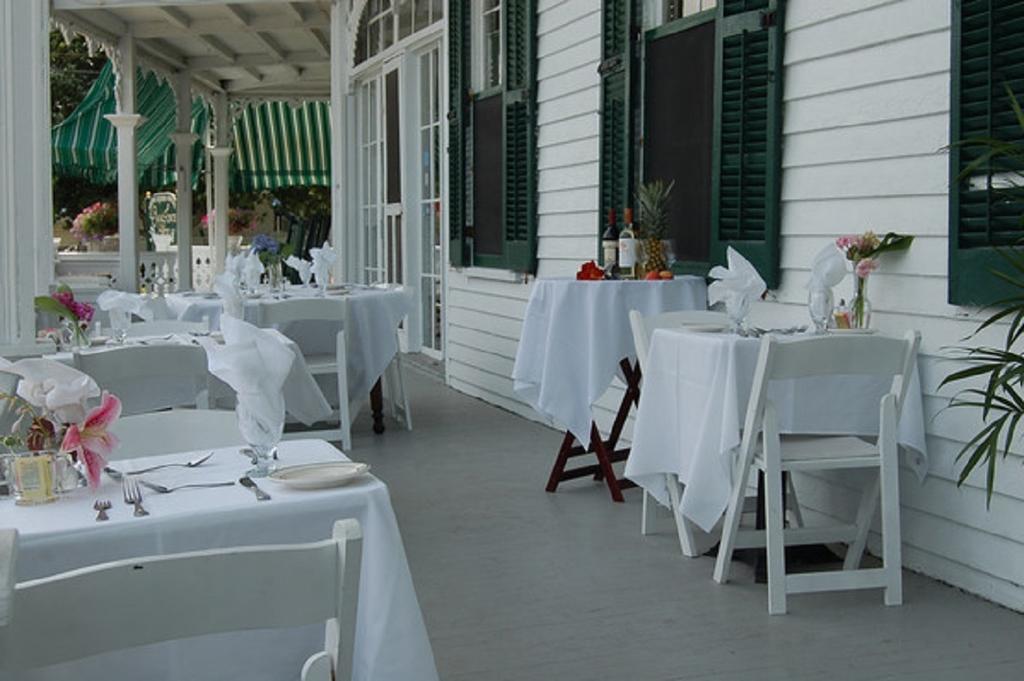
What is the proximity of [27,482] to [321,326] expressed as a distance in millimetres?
5500

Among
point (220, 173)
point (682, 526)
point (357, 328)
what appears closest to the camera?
point (682, 526)

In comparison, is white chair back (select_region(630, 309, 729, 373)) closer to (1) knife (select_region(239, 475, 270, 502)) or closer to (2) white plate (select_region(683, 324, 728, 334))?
(2) white plate (select_region(683, 324, 728, 334))

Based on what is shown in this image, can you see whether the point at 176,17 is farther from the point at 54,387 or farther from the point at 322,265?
the point at 54,387

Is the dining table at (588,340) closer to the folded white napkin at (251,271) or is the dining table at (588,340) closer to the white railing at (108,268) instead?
the folded white napkin at (251,271)

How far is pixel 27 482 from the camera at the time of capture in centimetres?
236

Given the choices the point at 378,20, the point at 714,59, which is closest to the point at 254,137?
the point at 378,20

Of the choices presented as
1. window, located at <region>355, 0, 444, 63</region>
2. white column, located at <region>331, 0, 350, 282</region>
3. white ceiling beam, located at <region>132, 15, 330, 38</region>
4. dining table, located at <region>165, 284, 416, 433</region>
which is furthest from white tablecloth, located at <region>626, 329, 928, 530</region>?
white ceiling beam, located at <region>132, 15, 330, 38</region>

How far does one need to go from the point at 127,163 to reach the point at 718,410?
37.2 feet

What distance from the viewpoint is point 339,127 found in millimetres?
13359

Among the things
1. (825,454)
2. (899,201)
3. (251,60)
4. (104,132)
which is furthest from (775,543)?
(104,132)

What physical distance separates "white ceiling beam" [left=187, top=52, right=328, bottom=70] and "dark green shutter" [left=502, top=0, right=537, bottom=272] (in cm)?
826

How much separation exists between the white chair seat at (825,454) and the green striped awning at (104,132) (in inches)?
546

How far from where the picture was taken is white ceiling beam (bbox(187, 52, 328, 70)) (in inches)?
649

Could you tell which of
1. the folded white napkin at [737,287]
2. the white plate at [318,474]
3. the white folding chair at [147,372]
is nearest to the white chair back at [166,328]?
the white folding chair at [147,372]
